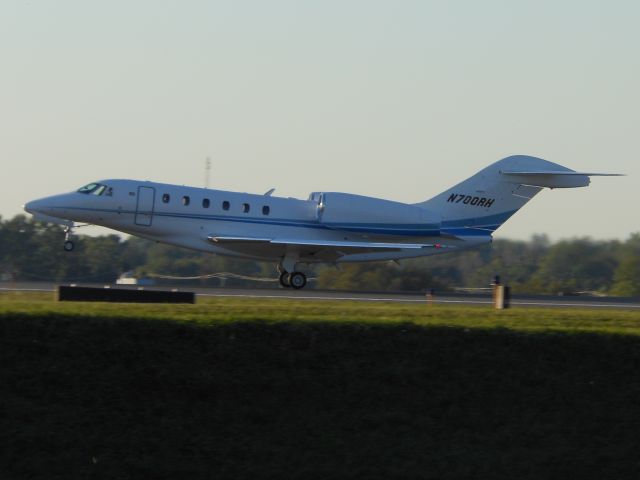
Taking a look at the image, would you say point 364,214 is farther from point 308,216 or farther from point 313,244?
point 313,244

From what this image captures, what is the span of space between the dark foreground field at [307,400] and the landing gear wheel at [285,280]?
17297 millimetres

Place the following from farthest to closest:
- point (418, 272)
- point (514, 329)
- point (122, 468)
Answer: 1. point (418, 272)
2. point (514, 329)
3. point (122, 468)

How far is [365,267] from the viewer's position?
47.1 meters

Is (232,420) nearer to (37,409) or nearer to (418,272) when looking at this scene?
(37,409)

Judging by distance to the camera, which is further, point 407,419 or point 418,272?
point 418,272

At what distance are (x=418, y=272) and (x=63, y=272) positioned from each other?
18363mm

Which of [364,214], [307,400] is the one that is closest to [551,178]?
[364,214]

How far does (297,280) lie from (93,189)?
6.81 meters

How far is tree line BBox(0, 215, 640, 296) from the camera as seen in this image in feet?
150

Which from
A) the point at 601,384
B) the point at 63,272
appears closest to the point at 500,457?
the point at 601,384

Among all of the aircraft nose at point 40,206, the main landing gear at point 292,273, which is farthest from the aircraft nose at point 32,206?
the main landing gear at point 292,273

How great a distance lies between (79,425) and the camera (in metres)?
14.5

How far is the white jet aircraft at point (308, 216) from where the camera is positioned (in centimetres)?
3272

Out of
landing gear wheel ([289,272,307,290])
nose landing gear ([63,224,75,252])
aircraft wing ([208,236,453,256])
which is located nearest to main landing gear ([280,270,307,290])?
landing gear wheel ([289,272,307,290])
